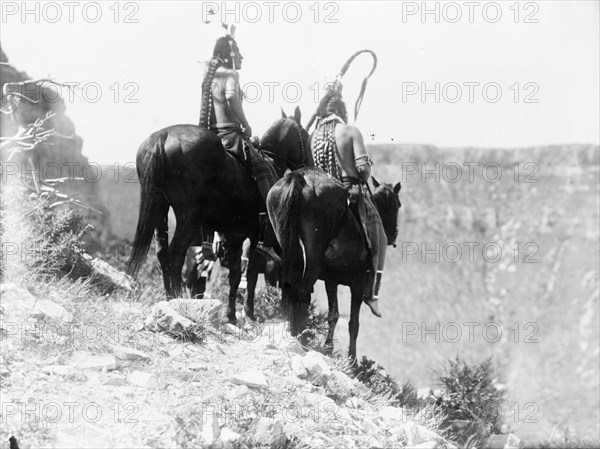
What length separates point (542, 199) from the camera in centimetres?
7594

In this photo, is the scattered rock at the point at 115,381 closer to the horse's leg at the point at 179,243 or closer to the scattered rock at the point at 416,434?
the scattered rock at the point at 416,434

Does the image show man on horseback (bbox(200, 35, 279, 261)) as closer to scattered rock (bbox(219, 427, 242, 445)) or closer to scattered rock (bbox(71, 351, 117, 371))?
scattered rock (bbox(71, 351, 117, 371))

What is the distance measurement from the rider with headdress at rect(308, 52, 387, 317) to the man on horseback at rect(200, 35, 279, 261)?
0.71 metres

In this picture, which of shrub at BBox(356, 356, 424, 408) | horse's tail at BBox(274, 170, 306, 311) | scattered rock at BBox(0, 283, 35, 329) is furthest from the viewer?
shrub at BBox(356, 356, 424, 408)

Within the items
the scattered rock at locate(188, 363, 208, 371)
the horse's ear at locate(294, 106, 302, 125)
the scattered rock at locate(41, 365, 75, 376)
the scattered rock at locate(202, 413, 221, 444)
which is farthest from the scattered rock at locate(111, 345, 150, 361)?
the horse's ear at locate(294, 106, 302, 125)

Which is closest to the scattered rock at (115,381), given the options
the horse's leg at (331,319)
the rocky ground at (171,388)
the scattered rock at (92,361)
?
the rocky ground at (171,388)

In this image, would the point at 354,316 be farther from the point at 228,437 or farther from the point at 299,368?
the point at 228,437

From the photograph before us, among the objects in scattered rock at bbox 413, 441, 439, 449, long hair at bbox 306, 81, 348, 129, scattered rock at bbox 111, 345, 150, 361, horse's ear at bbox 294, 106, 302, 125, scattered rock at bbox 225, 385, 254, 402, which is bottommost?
scattered rock at bbox 413, 441, 439, 449

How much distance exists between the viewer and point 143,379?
787 cm

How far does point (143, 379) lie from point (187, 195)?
3.41 meters

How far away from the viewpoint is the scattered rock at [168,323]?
921 cm

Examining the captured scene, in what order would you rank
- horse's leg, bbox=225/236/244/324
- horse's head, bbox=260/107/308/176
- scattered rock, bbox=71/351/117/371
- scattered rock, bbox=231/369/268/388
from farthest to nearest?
horse's head, bbox=260/107/308/176, horse's leg, bbox=225/236/244/324, scattered rock, bbox=231/369/268/388, scattered rock, bbox=71/351/117/371

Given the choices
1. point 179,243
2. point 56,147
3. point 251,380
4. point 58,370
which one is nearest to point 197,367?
point 251,380

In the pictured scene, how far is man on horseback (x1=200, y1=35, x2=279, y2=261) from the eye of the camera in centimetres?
1151
